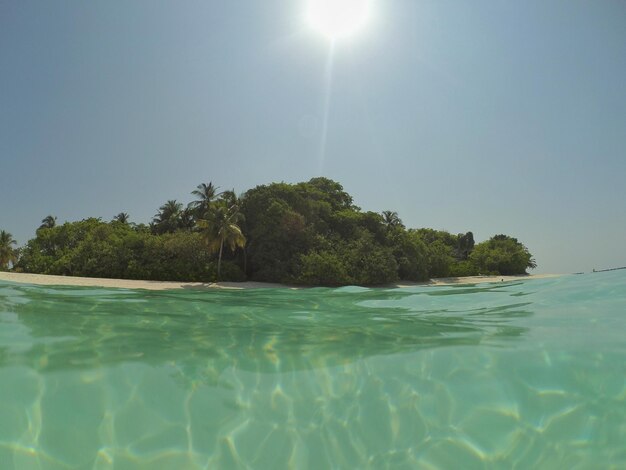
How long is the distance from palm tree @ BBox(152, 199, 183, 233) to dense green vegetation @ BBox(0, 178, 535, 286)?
23.4ft

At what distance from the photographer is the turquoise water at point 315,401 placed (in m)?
2.79

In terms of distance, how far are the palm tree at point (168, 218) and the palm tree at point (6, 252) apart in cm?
1590

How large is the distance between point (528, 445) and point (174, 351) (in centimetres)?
391

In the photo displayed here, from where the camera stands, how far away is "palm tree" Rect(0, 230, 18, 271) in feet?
135

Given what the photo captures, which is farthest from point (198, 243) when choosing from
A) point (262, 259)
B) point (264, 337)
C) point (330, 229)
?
point (264, 337)

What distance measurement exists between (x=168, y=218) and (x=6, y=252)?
721 inches

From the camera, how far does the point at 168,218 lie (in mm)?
45438

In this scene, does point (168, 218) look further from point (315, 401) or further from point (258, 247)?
point (315, 401)

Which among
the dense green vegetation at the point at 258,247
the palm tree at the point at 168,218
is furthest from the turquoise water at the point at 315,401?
the palm tree at the point at 168,218

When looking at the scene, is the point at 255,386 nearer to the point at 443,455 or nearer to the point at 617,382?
the point at 443,455

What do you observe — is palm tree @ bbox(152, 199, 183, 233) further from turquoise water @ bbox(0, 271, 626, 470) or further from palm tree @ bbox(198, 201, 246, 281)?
turquoise water @ bbox(0, 271, 626, 470)

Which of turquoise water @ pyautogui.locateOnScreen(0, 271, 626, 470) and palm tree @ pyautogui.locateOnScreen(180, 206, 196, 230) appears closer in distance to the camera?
turquoise water @ pyautogui.locateOnScreen(0, 271, 626, 470)

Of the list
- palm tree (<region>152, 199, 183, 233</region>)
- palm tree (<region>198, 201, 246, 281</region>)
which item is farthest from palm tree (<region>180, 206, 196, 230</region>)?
palm tree (<region>198, 201, 246, 281</region>)

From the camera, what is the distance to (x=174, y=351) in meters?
4.51
